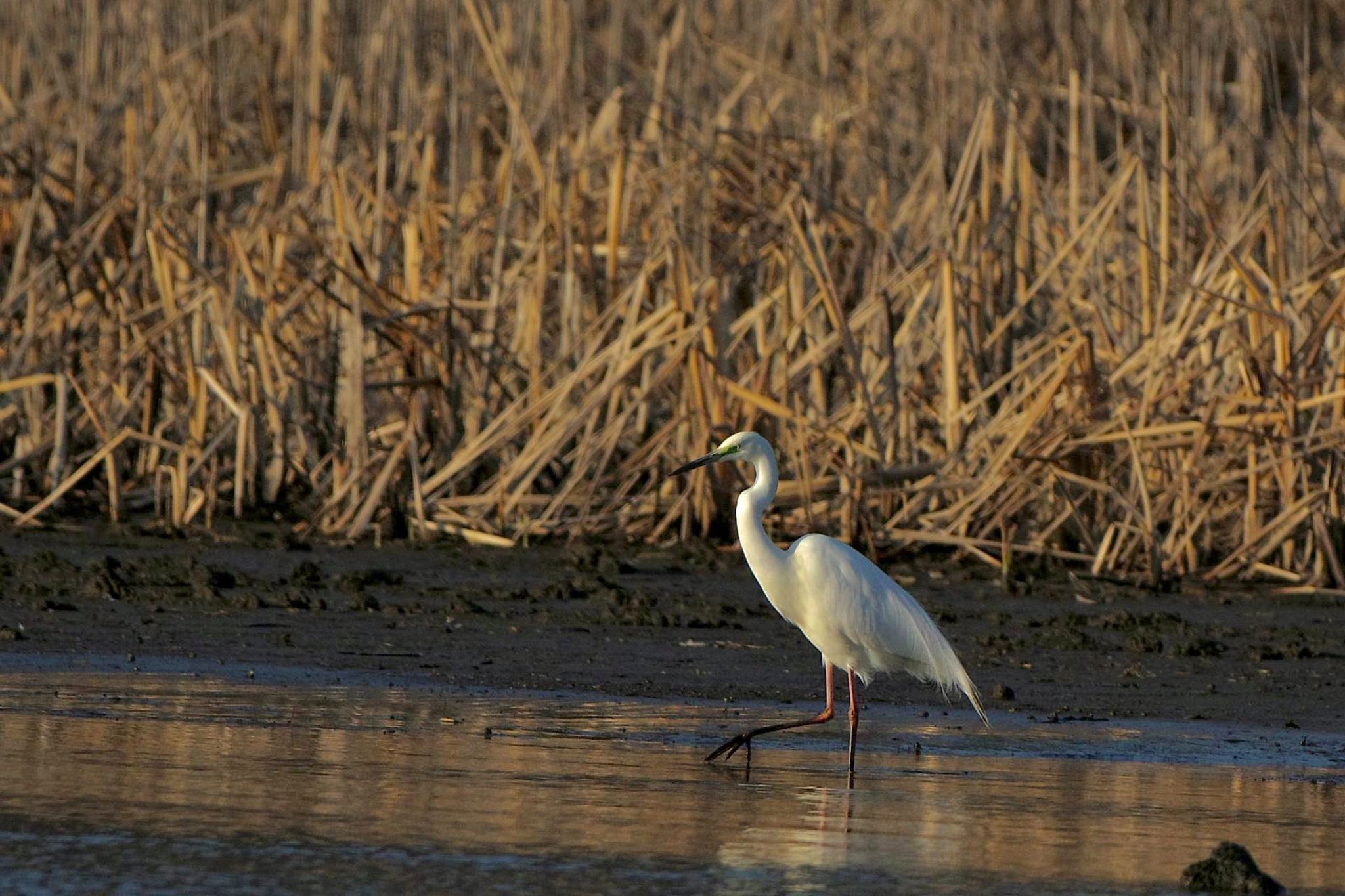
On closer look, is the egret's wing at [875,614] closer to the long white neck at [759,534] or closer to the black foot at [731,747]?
the long white neck at [759,534]

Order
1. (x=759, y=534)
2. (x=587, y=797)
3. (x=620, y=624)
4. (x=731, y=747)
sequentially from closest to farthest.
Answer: (x=587, y=797) → (x=731, y=747) → (x=759, y=534) → (x=620, y=624)

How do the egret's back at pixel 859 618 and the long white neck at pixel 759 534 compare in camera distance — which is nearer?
the egret's back at pixel 859 618

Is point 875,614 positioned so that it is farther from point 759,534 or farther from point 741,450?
point 741,450

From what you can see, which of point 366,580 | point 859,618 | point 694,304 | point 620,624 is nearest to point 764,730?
Answer: point 859,618

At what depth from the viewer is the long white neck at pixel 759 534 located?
6.18 meters

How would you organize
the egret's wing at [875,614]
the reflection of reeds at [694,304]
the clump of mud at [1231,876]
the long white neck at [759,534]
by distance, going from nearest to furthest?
the clump of mud at [1231,876], the egret's wing at [875,614], the long white neck at [759,534], the reflection of reeds at [694,304]

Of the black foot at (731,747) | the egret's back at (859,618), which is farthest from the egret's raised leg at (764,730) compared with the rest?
Answer: the egret's back at (859,618)

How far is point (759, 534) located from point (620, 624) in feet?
5.56

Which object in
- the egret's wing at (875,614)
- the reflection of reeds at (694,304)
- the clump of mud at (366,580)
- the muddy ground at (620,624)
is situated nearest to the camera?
the egret's wing at (875,614)

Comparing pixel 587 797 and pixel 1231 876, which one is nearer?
pixel 1231 876

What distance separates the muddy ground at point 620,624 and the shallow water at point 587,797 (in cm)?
42

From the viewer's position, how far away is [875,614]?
6066mm

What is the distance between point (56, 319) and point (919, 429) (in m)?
4.14

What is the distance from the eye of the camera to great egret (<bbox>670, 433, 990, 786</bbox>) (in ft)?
19.8
